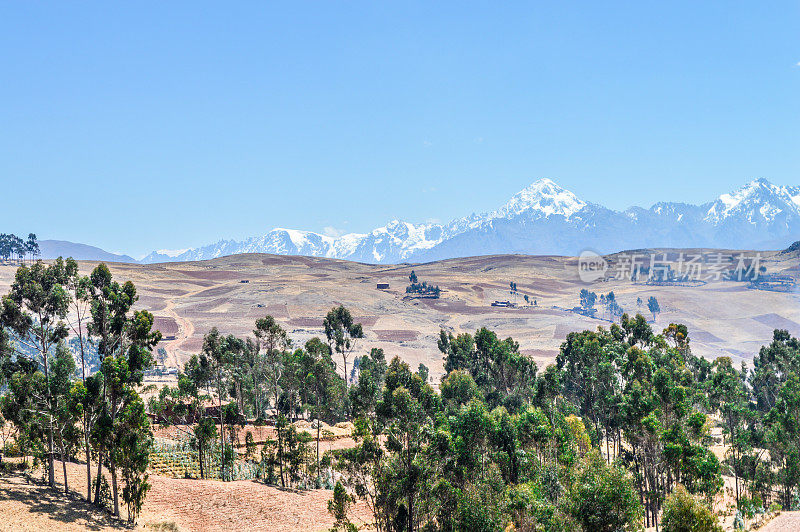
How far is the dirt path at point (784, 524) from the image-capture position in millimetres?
38750

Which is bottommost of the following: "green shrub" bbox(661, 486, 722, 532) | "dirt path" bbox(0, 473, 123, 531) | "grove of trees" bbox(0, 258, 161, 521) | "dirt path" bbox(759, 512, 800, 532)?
"dirt path" bbox(759, 512, 800, 532)

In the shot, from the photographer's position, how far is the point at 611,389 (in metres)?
71.5

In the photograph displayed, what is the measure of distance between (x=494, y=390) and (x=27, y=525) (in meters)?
64.7

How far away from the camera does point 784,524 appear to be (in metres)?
40.0

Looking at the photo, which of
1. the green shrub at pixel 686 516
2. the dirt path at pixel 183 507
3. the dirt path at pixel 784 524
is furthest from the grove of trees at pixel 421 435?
the dirt path at pixel 784 524

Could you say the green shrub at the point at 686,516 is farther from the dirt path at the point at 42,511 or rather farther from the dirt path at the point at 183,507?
the dirt path at the point at 42,511

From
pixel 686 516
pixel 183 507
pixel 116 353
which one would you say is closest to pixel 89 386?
pixel 116 353

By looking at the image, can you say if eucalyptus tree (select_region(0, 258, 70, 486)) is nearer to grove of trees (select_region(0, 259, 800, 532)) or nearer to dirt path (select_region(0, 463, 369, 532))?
grove of trees (select_region(0, 259, 800, 532))

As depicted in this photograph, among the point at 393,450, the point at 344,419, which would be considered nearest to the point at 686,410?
the point at 393,450

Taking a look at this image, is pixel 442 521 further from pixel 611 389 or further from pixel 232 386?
pixel 611 389

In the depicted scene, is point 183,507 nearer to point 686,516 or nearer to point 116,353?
point 116,353

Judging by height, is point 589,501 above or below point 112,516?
above

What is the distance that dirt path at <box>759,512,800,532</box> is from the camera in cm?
3875

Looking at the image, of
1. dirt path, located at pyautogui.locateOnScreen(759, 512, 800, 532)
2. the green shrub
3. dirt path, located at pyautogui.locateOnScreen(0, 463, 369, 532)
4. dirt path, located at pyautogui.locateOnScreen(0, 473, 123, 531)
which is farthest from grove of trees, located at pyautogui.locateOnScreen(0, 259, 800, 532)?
dirt path, located at pyautogui.locateOnScreen(759, 512, 800, 532)
